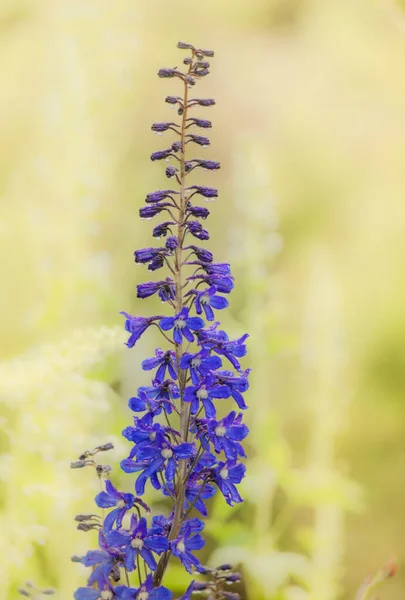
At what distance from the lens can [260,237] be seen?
3.61 ft

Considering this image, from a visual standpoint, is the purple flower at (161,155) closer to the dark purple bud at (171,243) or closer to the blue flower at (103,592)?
the dark purple bud at (171,243)

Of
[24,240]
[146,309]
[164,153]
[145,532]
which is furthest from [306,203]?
[145,532]

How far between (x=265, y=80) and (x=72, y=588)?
927 millimetres

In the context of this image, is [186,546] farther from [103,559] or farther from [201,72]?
[201,72]

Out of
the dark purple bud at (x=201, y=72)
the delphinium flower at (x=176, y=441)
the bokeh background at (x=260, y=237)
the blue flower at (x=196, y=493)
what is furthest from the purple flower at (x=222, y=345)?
the bokeh background at (x=260, y=237)

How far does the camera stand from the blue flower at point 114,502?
51 centimetres

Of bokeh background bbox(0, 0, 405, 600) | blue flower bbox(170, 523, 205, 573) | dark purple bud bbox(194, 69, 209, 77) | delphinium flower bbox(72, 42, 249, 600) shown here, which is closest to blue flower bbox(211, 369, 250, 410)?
delphinium flower bbox(72, 42, 249, 600)

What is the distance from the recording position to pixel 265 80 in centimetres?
122

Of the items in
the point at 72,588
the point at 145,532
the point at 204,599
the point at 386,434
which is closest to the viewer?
the point at 145,532

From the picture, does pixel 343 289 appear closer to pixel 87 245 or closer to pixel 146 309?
pixel 146 309

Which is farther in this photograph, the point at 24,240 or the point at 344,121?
the point at 344,121

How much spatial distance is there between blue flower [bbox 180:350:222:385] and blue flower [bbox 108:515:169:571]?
114 millimetres

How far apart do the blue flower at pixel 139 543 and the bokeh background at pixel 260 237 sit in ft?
1.44

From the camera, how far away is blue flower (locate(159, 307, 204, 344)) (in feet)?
1.65
